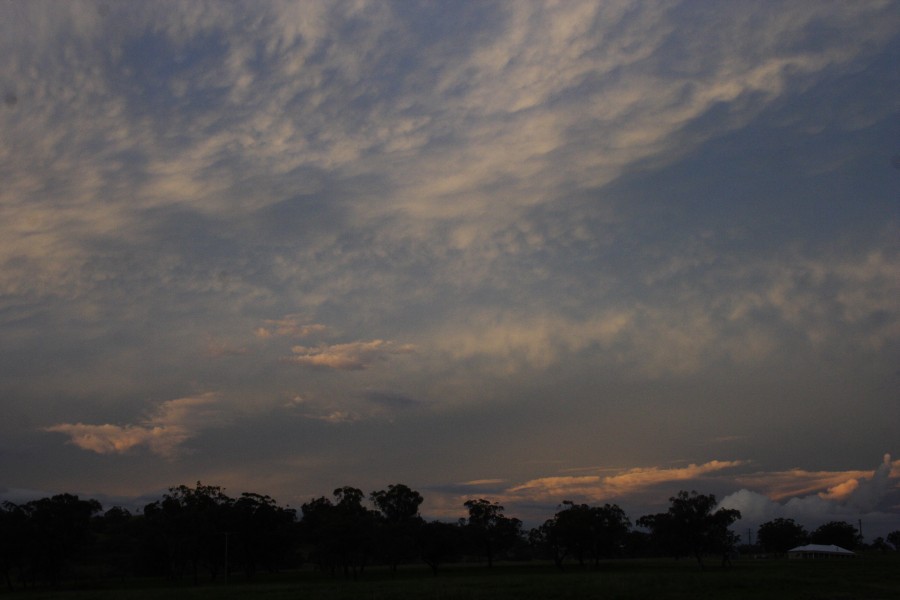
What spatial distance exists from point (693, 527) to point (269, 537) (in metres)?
65.8

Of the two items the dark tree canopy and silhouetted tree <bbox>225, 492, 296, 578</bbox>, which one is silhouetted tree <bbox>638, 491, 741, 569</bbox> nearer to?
the dark tree canopy

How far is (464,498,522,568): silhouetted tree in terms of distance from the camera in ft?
458

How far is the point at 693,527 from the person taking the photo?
122500 mm

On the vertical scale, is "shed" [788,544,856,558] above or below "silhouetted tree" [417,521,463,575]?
below

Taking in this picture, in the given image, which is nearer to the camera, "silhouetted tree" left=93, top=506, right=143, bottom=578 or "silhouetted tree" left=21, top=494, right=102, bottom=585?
"silhouetted tree" left=21, top=494, right=102, bottom=585

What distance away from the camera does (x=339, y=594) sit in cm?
6744

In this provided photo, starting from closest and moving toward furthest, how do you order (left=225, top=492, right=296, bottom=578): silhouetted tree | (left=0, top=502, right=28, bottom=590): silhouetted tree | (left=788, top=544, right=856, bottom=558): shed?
(left=0, top=502, right=28, bottom=590): silhouetted tree < (left=225, top=492, right=296, bottom=578): silhouetted tree < (left=788, top=544, right=856, bottom=558): shed

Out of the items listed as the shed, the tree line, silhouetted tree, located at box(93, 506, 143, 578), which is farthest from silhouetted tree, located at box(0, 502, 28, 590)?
the shed

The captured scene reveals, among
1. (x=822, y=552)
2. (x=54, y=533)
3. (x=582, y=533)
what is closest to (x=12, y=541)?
(x=54, y=533)

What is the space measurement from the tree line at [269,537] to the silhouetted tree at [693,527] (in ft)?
0.49

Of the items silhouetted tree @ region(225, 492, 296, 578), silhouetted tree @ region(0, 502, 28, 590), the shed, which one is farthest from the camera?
the shed

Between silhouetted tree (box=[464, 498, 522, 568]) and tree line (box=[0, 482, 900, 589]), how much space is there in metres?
0.19

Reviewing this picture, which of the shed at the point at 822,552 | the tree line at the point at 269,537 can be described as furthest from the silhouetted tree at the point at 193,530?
the shed at the point at 822,552

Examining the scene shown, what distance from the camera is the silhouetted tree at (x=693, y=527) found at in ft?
397
